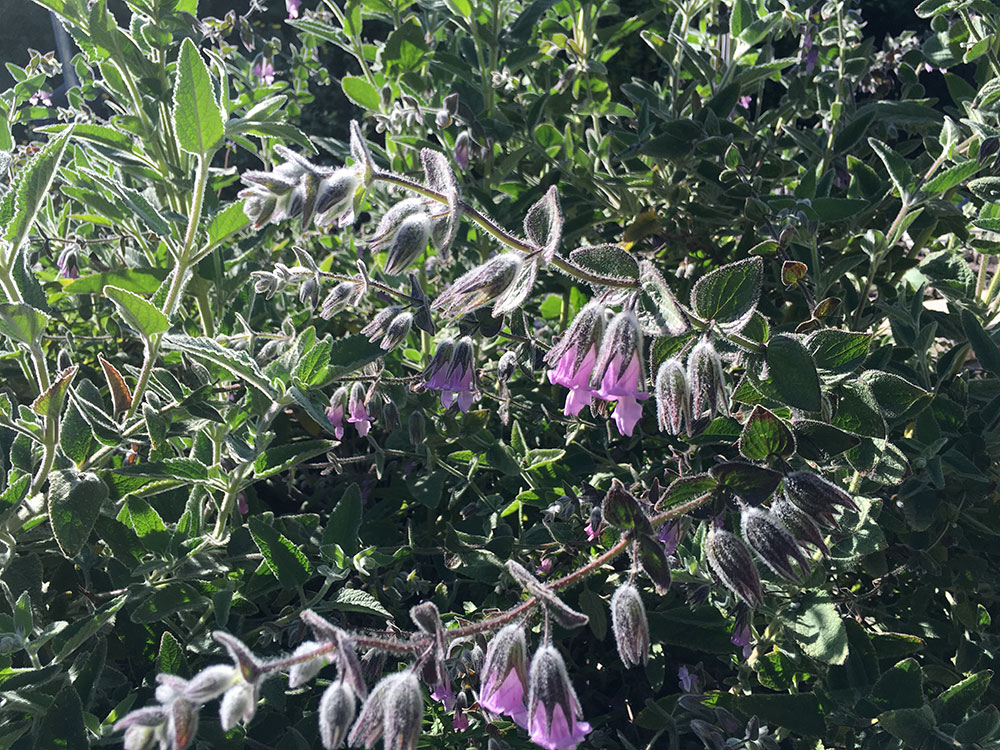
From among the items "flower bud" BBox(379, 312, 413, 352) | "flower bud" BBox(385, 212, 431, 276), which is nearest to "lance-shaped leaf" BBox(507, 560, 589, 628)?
"flower bud" BBox(385, 212, 431, 276)

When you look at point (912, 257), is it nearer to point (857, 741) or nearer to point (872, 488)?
point (872, 488)

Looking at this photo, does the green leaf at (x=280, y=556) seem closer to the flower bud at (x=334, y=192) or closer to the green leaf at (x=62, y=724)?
the green leaf at (x=62, y=724)

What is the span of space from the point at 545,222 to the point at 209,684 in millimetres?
582

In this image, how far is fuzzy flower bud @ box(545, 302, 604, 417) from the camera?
35.5 inches

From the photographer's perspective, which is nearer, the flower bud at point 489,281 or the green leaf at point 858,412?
the flower bud at point 489,281

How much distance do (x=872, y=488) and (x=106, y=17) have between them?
1.51 meters

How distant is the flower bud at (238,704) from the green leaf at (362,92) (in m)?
1.52

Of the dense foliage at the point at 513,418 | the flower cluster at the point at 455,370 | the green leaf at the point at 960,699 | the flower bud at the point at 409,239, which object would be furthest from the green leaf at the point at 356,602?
the green leaf at the point at 960,699

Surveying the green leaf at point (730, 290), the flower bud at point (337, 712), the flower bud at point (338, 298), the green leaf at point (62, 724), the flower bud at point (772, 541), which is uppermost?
the green leaf at point (730, 290)

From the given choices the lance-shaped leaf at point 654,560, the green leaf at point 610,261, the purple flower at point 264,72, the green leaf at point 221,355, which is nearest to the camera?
the lance-shaped leaf at point 654,560

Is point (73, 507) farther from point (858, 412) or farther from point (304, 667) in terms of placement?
point (858, 412)

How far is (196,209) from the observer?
1188 mm

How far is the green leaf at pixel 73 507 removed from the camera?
1062 mm

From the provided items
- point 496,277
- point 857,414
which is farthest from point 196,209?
point 857,414
